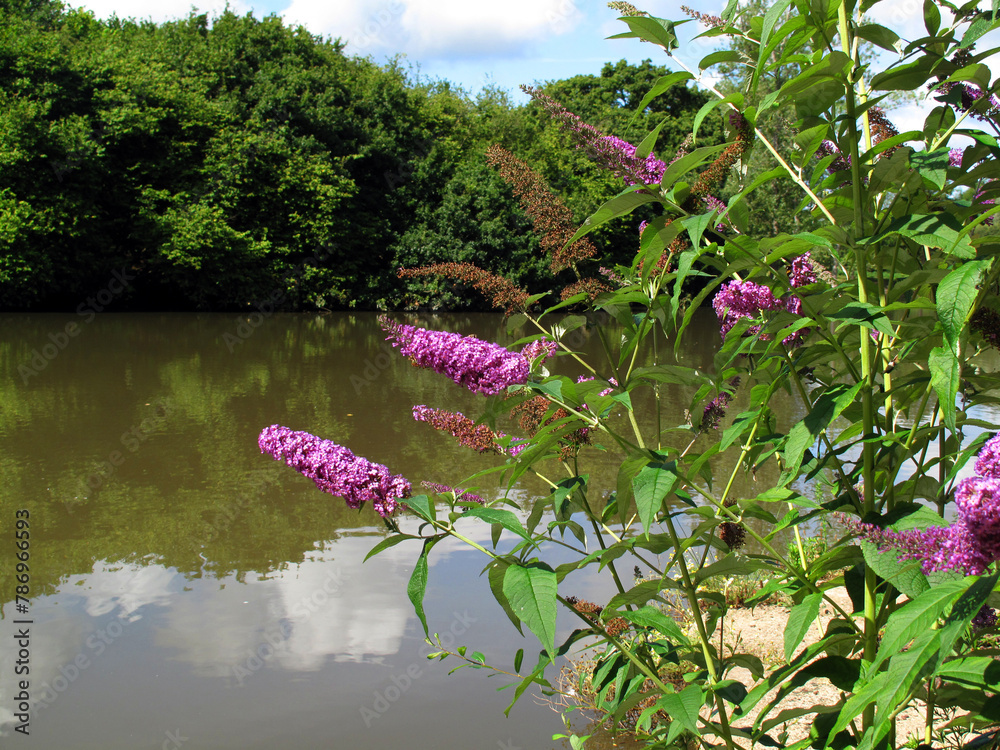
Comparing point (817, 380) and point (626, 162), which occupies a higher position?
point (626, 162)

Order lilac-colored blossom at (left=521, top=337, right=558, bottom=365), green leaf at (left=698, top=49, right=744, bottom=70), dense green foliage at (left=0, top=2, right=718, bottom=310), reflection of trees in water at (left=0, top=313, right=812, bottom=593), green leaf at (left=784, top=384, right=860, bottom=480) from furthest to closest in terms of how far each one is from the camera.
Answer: dense green foliage at (left=0, top=2, right=718, bottom=310), reflection of trees in water at (left=0, top=313, right=812, bottom=593), lilac-colored blossom at (left=521, top=337, right=558, bottom=365), green leaf at (left=698, top=49, right=744, bottom=70), green leaf at (left=784, top=384, right=860, bottom=480)

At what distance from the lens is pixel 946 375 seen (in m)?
0.84

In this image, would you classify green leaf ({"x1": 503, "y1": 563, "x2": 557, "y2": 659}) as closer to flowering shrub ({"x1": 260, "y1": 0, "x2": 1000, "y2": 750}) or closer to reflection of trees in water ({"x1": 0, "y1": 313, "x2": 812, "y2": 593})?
flowering shrub ({"x1": 260, "y1": 0, "x2": 1000, "y2": 750})

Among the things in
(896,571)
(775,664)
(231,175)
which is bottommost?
(775,664)

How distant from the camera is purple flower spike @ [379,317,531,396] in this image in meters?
1.46

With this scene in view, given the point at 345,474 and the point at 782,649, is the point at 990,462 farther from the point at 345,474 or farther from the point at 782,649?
the point at 782,649

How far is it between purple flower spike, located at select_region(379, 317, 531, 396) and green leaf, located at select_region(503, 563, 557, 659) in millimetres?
558

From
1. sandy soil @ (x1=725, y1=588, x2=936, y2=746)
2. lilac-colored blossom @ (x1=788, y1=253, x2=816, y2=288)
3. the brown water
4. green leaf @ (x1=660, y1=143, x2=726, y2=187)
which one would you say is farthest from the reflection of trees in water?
sandy soil @ (x1=725, y1=588, x2=936, y2=746)

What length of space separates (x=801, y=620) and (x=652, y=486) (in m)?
0.29

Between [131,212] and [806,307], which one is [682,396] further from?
[131,212]

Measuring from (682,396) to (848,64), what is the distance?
9.23 m

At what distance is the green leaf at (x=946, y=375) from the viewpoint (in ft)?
2.57

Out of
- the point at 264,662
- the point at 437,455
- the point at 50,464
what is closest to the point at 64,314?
the point at 50,464

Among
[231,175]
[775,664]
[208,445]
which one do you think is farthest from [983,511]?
[231,175]
